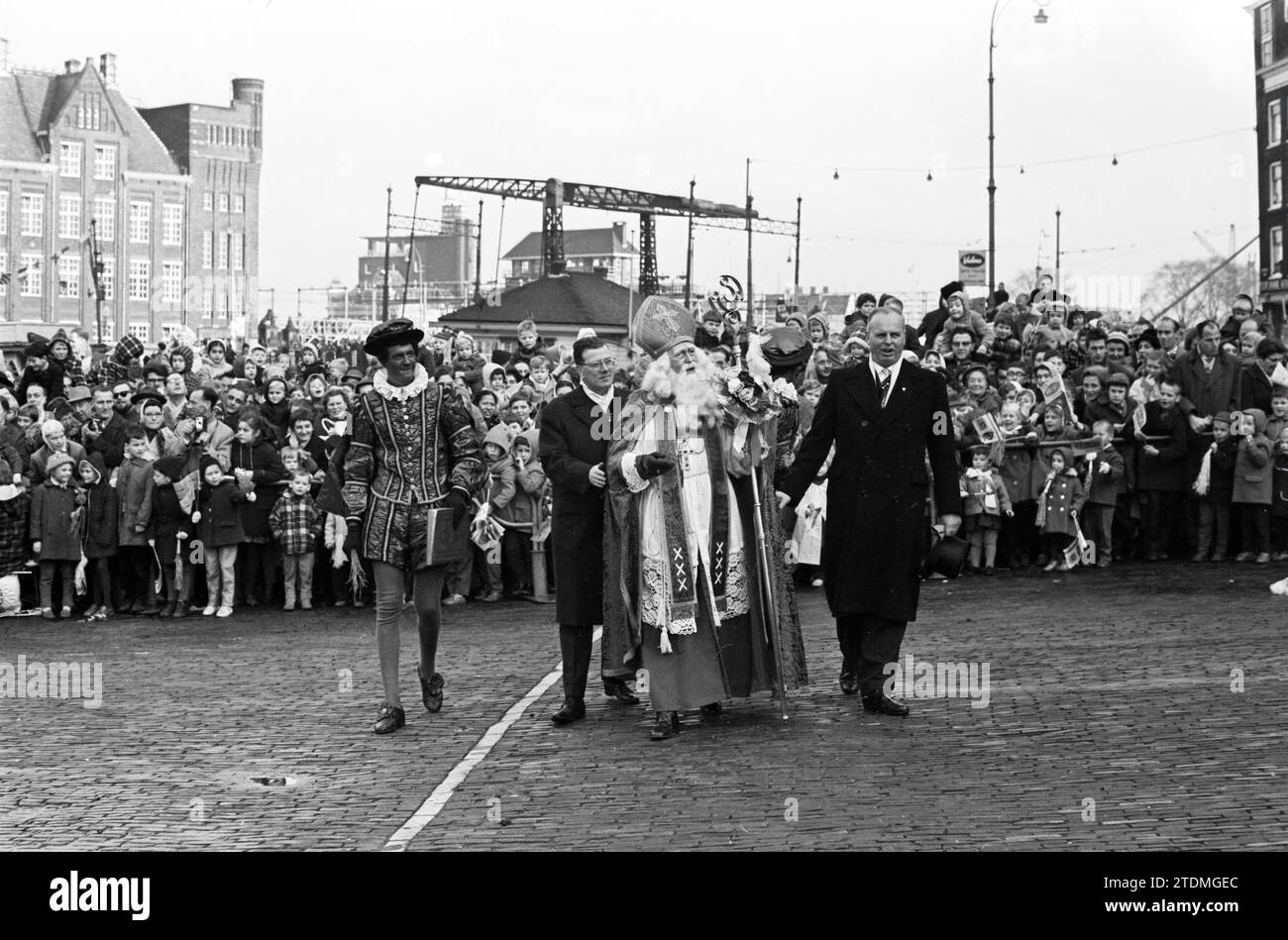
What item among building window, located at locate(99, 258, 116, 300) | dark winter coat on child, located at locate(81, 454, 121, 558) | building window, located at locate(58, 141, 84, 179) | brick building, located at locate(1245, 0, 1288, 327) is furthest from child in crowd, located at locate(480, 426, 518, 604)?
building window, located at locate(99, 258, 116, 300)

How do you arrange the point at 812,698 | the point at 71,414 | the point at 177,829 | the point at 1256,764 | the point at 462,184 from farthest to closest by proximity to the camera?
the point at 462,184 → the point at 71,414 → the point at 812,698 → the point at 1256,764 → the point at 177,829

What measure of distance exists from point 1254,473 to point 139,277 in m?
105

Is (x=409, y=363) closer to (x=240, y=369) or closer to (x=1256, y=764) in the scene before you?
(x=1256, y=764)

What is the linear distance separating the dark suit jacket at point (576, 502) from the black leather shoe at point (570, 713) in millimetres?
437

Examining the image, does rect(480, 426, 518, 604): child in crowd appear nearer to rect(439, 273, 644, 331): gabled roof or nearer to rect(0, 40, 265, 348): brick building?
rect(439, 273, 644, 331): gabled roof

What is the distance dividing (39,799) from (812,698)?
4272 mm

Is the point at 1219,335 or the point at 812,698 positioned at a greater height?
the point at 1219,335

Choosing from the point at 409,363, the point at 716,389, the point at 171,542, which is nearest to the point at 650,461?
the point at 716,389

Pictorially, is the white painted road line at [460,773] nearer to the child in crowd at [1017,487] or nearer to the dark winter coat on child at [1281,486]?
the child in crowd at [1017,487]

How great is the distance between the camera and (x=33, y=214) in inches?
4151

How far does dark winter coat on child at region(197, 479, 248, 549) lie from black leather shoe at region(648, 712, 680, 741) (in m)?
7.89

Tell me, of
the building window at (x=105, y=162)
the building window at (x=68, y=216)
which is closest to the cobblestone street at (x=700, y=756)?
the building window at (x=68, y=216)

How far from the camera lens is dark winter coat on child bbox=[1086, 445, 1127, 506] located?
17125mm

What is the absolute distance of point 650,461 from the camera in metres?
9.41
